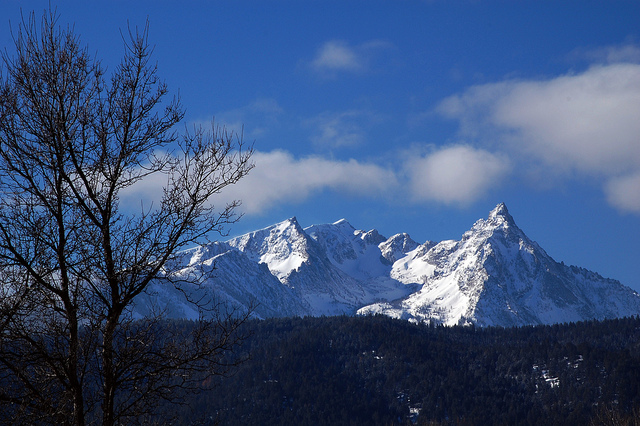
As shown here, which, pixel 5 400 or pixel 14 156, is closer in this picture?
pixel 5 400

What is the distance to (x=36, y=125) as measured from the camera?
39.9ft

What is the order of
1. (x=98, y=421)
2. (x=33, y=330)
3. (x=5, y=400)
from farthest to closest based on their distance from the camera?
(x=98, y=421)
(x=33, y=330)
(x=5, y=400)

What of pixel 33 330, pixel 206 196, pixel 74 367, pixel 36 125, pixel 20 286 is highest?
pixel 36 125

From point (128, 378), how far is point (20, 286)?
7.88ft

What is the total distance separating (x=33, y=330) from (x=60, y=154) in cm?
309

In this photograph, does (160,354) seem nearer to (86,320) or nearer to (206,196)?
(86,320)

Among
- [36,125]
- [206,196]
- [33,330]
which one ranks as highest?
[36,125]

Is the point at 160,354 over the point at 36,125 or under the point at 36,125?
under

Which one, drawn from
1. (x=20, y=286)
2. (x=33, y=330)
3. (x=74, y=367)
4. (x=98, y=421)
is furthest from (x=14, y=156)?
(x=98, y=421)

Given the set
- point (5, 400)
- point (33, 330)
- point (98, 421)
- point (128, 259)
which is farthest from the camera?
point (98, 421)

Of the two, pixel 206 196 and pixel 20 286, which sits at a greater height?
pixel 206 196

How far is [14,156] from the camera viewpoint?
11938mm

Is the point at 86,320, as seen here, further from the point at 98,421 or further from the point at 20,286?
the point at 98,421

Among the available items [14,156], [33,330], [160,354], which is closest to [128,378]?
[160,354]
